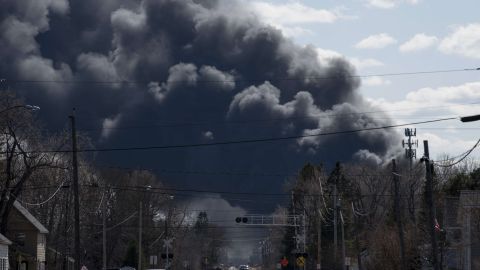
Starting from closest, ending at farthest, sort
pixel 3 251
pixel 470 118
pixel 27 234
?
pixel 470 118
pixel 3 251
pixel 27 234

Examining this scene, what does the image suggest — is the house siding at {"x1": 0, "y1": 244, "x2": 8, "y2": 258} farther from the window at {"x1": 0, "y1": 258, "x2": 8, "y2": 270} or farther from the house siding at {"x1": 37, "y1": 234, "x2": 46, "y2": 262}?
the house siding at {"x1": 37, "y1": 234, "x2": 46, "y2": 262}

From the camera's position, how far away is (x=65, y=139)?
6444cm

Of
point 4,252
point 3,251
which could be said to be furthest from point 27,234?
point 3,251

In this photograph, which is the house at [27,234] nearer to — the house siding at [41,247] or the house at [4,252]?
the house siding at [41,247]

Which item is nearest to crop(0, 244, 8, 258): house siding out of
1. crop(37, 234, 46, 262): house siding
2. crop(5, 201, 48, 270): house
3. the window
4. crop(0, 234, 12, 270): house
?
crop(0, 234, 12, 270): house

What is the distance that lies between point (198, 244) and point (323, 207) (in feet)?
140

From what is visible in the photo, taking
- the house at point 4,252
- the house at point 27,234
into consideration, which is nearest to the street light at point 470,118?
the house at point 4,252

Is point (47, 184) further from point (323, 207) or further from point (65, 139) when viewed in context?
point (323, 207)

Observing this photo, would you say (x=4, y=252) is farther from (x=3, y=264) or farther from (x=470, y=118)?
(x=470, y=118)

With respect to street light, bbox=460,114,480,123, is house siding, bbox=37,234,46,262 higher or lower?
lower

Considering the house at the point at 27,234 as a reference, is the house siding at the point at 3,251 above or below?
below

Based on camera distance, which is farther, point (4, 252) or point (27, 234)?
point (27, 234)

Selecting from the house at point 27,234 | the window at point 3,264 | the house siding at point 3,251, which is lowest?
the window at point 3,264

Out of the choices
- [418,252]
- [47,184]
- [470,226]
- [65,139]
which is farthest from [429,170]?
[47,184]
